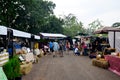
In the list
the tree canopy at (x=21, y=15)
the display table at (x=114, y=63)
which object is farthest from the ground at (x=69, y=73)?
the tree canopy at (x=21, y=15)

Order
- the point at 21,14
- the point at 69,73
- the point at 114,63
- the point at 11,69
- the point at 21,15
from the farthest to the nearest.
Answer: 1. the point at 21,15
2. the point at 21,14
3. the point at 114,63
4. the point at 69,73
5. the point at 11,69

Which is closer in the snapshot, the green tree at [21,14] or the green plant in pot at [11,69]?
the green plant in pot at [11,69]

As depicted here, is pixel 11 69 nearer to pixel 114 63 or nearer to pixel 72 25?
pixel 114 63

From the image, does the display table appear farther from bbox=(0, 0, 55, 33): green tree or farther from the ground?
bbox=(0, 0, 55, 33): green tree

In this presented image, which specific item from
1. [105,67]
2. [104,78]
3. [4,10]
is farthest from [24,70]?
[4,10]

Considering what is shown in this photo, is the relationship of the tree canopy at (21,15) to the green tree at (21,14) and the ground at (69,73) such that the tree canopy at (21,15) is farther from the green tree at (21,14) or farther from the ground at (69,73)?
the ground at (69,73)

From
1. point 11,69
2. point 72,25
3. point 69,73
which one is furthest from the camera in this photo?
point 72,25

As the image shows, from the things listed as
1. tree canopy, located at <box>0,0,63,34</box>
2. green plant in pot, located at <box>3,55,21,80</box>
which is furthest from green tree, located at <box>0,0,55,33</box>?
green plant in pot, located at <box>3,55,21,80</box>

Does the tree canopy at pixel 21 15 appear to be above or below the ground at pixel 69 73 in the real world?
above

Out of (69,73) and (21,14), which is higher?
(21,14)

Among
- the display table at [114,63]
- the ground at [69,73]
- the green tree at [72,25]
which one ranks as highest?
the green tree at [72,25]

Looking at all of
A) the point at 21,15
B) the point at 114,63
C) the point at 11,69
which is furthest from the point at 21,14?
the point at 11,69

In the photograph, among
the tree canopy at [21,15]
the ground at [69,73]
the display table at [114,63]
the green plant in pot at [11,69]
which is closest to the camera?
the green plant in pot at [11,69]

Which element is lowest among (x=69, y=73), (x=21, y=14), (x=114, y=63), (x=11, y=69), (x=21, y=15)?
(x=69, y=73)
